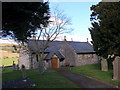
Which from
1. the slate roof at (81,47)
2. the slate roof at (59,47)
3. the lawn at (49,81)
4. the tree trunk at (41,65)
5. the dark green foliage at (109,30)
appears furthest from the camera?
the slate roof at (81,47)

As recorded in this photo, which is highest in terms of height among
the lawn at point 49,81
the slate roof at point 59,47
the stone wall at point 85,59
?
the slate roof at point 59,47

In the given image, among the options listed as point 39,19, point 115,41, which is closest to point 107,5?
point 115,41

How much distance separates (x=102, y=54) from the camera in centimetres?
2639

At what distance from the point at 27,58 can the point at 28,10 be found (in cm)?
3535

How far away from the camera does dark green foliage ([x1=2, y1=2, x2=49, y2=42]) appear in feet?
26.6

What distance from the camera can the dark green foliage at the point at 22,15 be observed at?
8.12 metres

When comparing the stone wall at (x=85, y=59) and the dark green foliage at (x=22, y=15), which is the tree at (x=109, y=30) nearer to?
the dark green foliage at (x=22, y=15)

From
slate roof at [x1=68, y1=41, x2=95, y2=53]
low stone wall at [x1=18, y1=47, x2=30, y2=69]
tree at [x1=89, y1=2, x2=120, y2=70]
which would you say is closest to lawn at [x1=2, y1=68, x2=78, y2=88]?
tree at [x1=89, y1=2, x2=120, y2=70]

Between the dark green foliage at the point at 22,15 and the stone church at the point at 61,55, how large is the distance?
30.3 m

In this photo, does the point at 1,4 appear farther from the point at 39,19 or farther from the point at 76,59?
the point at 76,59

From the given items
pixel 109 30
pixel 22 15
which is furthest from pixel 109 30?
pixel 22 15

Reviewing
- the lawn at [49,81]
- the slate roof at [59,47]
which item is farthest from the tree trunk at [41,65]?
the slate roof at [59,47]

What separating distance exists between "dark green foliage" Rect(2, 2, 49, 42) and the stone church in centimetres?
3030

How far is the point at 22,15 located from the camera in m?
8.84
